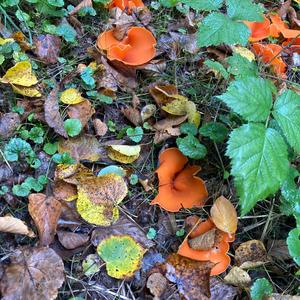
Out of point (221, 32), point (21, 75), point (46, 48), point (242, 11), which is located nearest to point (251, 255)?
point (221, 32)

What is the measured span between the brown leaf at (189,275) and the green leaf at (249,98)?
642 mm

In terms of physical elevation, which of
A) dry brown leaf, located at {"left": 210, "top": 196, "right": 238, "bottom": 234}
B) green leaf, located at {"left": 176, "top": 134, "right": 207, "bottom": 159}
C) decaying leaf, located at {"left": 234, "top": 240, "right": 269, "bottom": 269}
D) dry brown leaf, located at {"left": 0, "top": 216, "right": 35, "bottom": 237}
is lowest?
decaying leaf, located at {"left": 234, "top": 240, "right": 269, "bottom": 269}

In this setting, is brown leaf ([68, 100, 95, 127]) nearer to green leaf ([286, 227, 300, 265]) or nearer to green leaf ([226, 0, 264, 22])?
green leaf ([226, 0, 264, 22])

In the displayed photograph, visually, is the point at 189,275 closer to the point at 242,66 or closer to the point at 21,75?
the point at 242,66

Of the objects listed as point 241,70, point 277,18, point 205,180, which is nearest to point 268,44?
point 277,18

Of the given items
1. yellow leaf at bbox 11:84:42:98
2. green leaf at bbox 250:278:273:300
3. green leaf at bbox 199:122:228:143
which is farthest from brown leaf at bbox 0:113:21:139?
green leaf at bbox 250:278:273:300

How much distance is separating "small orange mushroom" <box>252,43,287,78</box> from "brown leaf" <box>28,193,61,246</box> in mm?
1521

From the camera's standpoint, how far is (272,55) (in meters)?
2.60

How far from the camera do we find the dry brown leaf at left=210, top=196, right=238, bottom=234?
1.85 m

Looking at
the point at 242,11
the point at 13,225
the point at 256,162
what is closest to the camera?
the point at 256,162

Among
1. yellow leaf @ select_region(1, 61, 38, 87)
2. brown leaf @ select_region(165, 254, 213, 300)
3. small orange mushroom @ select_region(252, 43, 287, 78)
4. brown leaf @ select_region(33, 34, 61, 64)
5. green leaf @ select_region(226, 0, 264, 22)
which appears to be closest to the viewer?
brown leaf @ select_region(165, 254, 213, 300)

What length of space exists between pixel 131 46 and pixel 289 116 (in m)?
1.06

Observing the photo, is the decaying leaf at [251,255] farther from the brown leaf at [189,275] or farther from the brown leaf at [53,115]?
the brown leaf at [53,115]

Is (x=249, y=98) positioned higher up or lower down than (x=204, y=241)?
higher up
